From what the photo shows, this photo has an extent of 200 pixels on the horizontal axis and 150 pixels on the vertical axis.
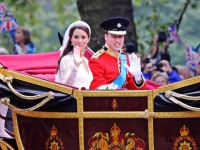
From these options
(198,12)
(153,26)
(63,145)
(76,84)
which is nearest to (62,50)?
(76,84)

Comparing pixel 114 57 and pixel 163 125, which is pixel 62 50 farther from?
pixel 163 125

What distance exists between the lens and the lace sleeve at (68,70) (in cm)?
1185

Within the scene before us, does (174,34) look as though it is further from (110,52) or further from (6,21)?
(110,52)

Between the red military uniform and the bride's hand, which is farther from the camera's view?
the bride's hand

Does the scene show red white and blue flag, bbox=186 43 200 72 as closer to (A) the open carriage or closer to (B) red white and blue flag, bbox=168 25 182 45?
(B) red white and blue flag, bbox=168 25 182 45

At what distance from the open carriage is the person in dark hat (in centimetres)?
54

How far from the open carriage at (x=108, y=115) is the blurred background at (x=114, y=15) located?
448 cm

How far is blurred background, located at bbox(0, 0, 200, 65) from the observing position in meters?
15.9

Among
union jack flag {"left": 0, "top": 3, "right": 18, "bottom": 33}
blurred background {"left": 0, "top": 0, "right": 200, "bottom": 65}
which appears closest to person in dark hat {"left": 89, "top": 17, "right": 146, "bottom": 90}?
blurred background {"left": 0, "top": 0, "right": 200, "bottom": 65}

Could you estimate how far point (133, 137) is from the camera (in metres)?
11.1

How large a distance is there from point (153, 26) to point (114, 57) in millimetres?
8620

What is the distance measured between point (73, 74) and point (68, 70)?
64 millimetres

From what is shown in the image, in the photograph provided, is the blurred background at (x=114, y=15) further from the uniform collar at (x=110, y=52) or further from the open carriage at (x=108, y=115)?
the open carriage at (x=108, y=115)

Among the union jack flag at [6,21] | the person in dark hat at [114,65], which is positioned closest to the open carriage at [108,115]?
the person in dark hat at [114,65]
